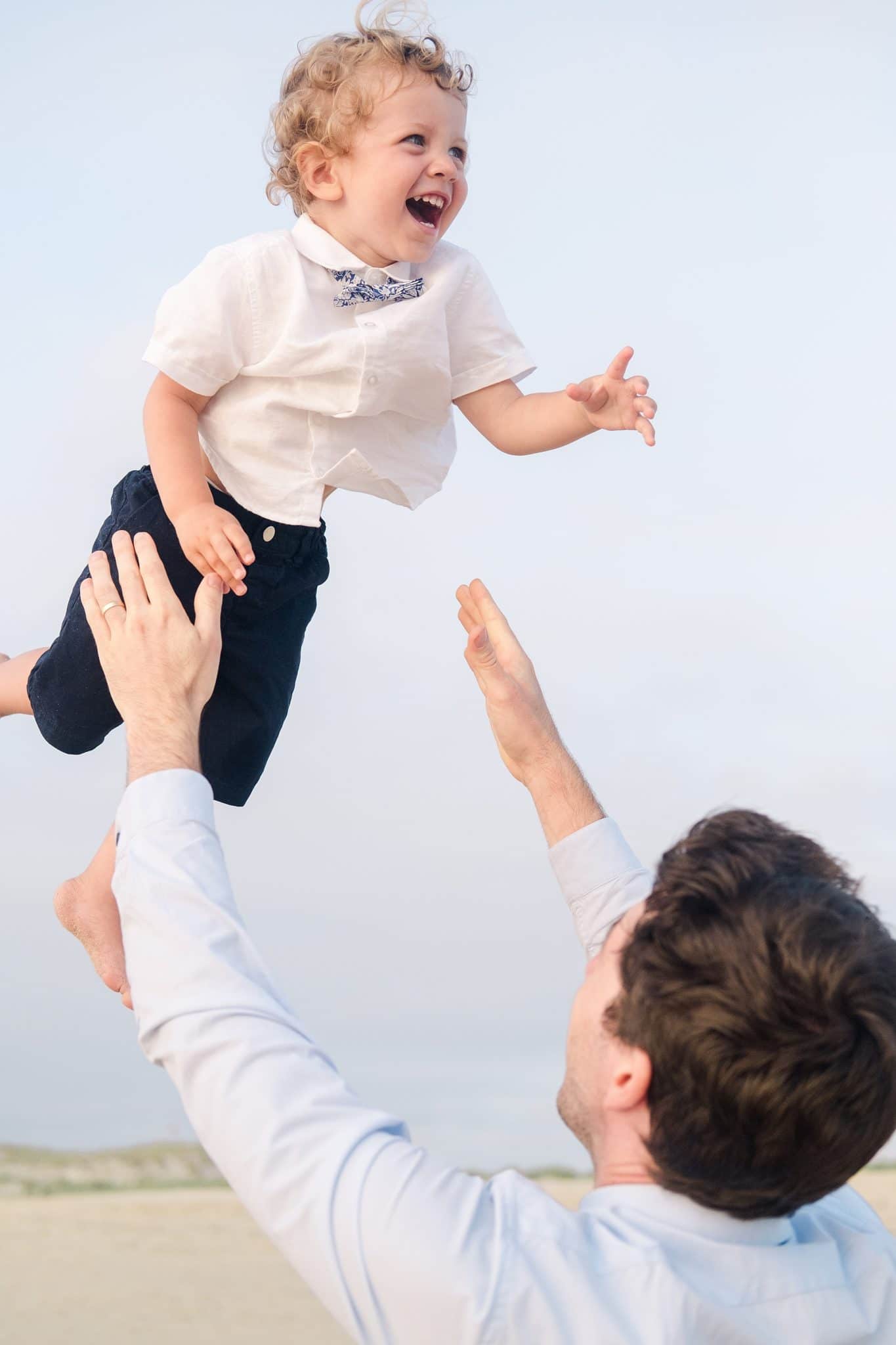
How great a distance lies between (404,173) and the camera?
2012mm

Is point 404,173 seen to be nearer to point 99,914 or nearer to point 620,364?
point 620,364

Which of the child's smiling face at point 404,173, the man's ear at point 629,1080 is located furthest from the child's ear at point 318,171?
the man's ear at point 629,1080

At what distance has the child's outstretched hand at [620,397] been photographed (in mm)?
1973

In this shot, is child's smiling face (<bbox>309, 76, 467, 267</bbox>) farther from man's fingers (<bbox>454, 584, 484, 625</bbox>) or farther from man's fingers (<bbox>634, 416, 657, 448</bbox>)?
man's fingers (<bbox>454, 584, 484, 625</bbox>)

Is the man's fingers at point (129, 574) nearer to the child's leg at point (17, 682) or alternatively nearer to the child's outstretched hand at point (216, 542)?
the child's outstretched hand at point (216, 542)

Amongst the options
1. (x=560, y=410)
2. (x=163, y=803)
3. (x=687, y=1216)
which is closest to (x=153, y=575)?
(x=163, y=803)

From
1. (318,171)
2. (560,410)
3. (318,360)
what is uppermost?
(318,171)

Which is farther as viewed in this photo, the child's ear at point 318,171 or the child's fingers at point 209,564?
the child's ear at point 318,171

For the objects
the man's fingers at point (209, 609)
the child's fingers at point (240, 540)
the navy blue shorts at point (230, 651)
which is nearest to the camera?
the man's fingers at point (209, 609)

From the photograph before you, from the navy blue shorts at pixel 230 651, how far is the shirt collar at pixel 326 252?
0.39 meters

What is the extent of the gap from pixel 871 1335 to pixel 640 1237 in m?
0.28

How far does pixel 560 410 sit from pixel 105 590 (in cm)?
77

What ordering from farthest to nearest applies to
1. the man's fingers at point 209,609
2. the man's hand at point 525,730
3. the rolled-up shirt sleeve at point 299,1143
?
1. the man's hand at point 525,730
2. the man's fingers at point 209,609
3. the rolled-up shirt sleeve at point 299,1143

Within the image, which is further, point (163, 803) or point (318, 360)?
point (318, 360)
